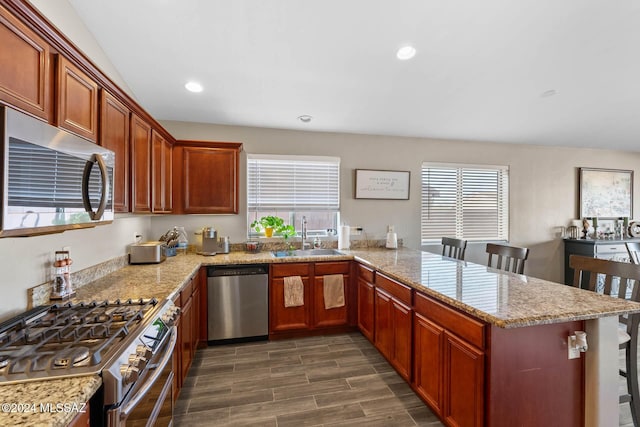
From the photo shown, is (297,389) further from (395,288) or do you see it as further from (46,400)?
(46,400)

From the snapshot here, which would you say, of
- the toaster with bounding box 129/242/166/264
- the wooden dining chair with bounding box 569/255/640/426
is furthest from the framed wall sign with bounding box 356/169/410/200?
the toaster with bounding box 129/242/166/264

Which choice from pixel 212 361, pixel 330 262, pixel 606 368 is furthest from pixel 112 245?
pixel 606 368

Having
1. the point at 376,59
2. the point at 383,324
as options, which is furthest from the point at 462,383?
the point at 376,59

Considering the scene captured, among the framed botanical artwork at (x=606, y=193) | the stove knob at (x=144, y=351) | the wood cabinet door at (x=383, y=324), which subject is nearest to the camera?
the stove knob at (x=144, y=351)

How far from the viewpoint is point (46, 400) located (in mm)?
812

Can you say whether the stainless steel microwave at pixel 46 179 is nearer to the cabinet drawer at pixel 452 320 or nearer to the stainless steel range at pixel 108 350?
the stainless steel range at pixel 108 350

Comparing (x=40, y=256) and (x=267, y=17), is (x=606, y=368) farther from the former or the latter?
(x=40, y=256)

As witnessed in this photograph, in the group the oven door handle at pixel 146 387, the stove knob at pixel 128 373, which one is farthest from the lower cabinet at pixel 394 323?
the stove knob at pixel 128 373

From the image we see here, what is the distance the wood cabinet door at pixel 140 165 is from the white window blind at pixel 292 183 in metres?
1.34

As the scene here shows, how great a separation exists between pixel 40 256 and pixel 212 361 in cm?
167

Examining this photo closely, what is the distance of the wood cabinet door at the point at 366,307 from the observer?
113 inches

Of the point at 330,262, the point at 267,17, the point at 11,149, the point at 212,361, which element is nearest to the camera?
the point at 11,149

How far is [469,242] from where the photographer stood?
4.43 m

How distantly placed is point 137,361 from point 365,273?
2.28 m
